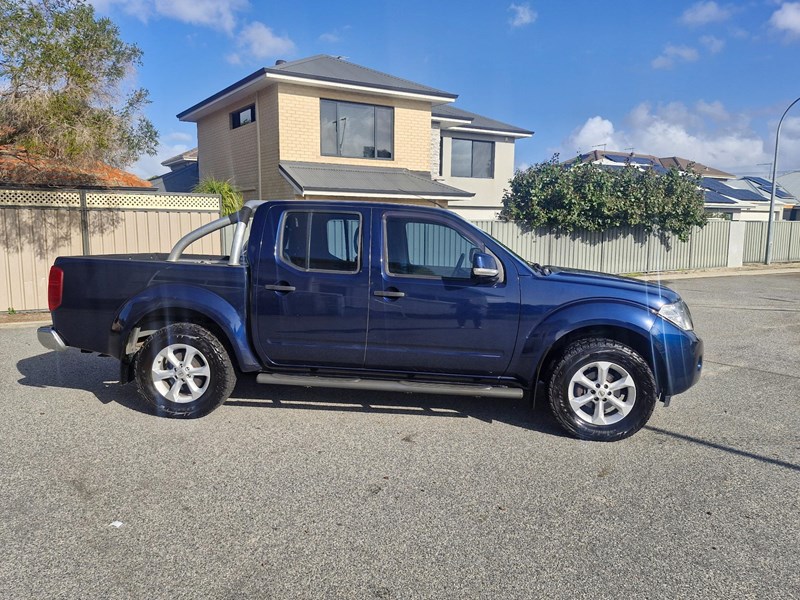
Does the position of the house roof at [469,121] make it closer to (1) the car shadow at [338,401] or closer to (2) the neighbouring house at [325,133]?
(2) the neighbouring house at [325,133]

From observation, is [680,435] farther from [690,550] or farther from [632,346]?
[690,550]

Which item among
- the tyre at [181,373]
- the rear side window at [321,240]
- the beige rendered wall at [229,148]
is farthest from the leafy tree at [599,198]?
the tyre at [181,373]

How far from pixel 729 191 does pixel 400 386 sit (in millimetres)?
42441

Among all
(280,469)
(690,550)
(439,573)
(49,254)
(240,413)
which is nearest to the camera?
(439,573)

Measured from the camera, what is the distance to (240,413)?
222 inches

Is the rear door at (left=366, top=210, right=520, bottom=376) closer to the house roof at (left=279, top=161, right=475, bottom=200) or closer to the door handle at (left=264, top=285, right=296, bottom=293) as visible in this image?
the door handle at (left=264, top=285, right=296, bottom=293)

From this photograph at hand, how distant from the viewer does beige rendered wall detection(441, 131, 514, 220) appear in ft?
86.5

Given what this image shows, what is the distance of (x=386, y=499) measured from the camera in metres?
3.98

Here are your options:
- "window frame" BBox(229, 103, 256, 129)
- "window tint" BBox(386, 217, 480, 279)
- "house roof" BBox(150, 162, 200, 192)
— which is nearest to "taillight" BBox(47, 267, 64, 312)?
"window tint" BBox(386, 217, 480, 279)

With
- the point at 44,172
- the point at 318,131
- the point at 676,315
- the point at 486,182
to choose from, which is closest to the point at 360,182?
the point at 318,131

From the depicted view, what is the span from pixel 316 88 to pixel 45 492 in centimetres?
1553

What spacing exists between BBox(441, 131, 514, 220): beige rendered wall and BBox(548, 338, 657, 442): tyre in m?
21.5

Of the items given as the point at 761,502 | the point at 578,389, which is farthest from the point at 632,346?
the point at 761,502

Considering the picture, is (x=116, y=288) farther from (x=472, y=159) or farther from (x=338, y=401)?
(x=472, y=159)
